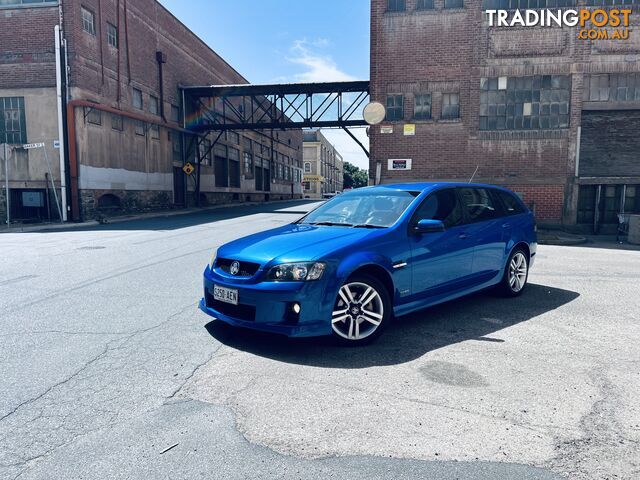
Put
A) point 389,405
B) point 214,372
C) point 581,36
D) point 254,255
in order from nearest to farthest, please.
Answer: point 389,405 < point 214,372 < point 254,255 < point 581,36

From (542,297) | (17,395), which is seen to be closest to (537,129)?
(542,297)

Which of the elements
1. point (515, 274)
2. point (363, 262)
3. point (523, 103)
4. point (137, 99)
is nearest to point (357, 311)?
point (363, 262)

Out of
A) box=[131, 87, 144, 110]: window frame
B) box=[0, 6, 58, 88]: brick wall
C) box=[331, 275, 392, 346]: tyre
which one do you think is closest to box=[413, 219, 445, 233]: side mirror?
box=[331, 275, 392, 346]: tyre

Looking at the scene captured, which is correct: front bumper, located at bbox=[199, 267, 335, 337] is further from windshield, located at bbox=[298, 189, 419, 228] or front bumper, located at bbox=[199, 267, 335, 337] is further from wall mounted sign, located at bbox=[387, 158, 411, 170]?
wall mounted sign, located at bbox=[387, 158, 411, 170]

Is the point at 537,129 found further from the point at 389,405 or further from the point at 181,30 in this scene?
the point at 181,30

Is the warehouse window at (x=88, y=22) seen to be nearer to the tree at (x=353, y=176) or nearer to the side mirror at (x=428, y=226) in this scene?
the side mirror at (x=428, y=226)

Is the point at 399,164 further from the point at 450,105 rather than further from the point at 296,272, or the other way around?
the point at 296,272

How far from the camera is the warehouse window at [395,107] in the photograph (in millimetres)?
17109

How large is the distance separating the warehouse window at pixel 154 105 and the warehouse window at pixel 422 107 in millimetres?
16968

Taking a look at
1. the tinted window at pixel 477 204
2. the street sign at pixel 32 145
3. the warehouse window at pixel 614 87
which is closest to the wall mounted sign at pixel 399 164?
the warehouse window at pixel 614 87

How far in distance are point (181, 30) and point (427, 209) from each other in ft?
101

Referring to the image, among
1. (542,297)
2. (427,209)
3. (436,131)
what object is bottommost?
(542,297)

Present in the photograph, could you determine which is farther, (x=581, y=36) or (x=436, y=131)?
(x=436, y=131)

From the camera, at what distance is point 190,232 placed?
14484 millimetres
